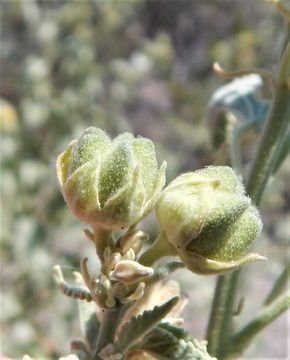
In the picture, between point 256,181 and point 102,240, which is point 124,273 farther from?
point 256,181

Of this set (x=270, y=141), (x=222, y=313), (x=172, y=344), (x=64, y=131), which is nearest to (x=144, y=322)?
(x=172, y=344)

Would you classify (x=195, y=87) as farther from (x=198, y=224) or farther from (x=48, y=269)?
(x=198, y=224)

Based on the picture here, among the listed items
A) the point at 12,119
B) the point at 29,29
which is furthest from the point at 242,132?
the point at 29,29

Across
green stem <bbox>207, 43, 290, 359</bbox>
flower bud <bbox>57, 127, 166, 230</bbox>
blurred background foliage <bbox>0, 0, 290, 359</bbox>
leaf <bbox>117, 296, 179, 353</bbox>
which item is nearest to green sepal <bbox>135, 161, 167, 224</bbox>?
flower bud <bbox>57, 127, 166, 230</bbox>

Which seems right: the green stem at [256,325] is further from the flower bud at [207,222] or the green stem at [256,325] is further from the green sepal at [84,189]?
the green sepal at [84,189]

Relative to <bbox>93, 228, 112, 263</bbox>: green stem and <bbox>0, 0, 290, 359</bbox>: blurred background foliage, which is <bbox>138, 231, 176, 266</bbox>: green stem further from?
<bbox>0, 0, 290, 359</bbox>: blurred background foliage

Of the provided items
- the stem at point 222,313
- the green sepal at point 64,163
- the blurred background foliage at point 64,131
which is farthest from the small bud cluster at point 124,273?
the blurred background foliage at point 64,131

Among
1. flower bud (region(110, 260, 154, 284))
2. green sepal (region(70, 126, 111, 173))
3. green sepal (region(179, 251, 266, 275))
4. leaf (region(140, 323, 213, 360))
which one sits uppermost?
green sepal (region(70, 126, 111, 173))
